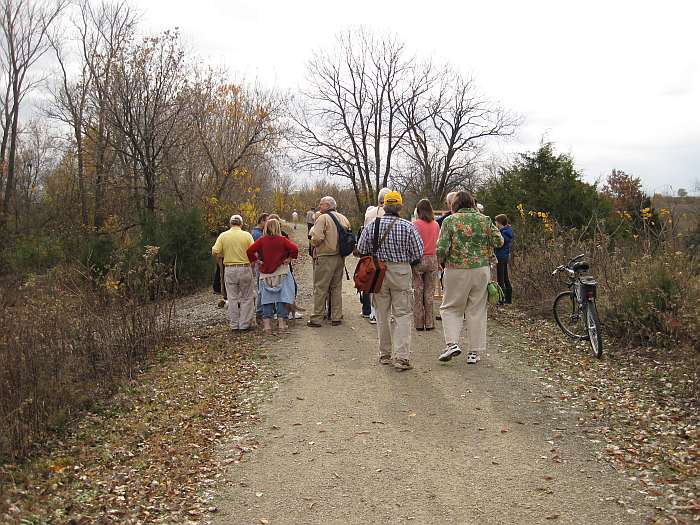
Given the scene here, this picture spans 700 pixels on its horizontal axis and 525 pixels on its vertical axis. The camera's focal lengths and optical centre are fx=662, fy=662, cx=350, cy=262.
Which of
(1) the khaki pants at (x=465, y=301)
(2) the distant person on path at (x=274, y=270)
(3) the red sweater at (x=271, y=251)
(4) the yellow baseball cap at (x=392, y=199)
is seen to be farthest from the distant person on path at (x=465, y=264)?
(3) the red sweater at (x=271, y=251)

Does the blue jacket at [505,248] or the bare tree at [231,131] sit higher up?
the bare tree at [231,131]

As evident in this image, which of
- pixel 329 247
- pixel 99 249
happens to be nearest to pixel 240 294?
pixel 329 247

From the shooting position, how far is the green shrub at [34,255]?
24578 mm

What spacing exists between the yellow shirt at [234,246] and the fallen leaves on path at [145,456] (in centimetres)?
226

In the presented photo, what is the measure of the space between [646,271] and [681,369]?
237 centimetres

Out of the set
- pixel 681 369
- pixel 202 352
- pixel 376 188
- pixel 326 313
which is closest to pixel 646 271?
pixel 681 369

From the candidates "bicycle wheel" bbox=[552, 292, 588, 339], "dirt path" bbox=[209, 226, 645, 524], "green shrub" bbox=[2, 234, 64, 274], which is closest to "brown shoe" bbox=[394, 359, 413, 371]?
"dirt path" bbox=[209, 226, 645, 524]

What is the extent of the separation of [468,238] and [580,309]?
2808 mm

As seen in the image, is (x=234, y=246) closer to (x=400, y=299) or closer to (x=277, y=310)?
(x=277, y=310)

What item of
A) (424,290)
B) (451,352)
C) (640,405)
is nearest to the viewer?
(640,405)

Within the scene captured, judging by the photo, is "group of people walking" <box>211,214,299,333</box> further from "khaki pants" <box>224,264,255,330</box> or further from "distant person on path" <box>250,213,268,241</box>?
"distant person on path" <box>250,213,268,241</box>

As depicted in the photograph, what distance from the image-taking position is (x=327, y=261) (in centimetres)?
1092

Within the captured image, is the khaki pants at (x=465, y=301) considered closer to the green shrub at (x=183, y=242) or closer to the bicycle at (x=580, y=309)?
the bicycle at (x=580, y=309)

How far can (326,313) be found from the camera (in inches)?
478
